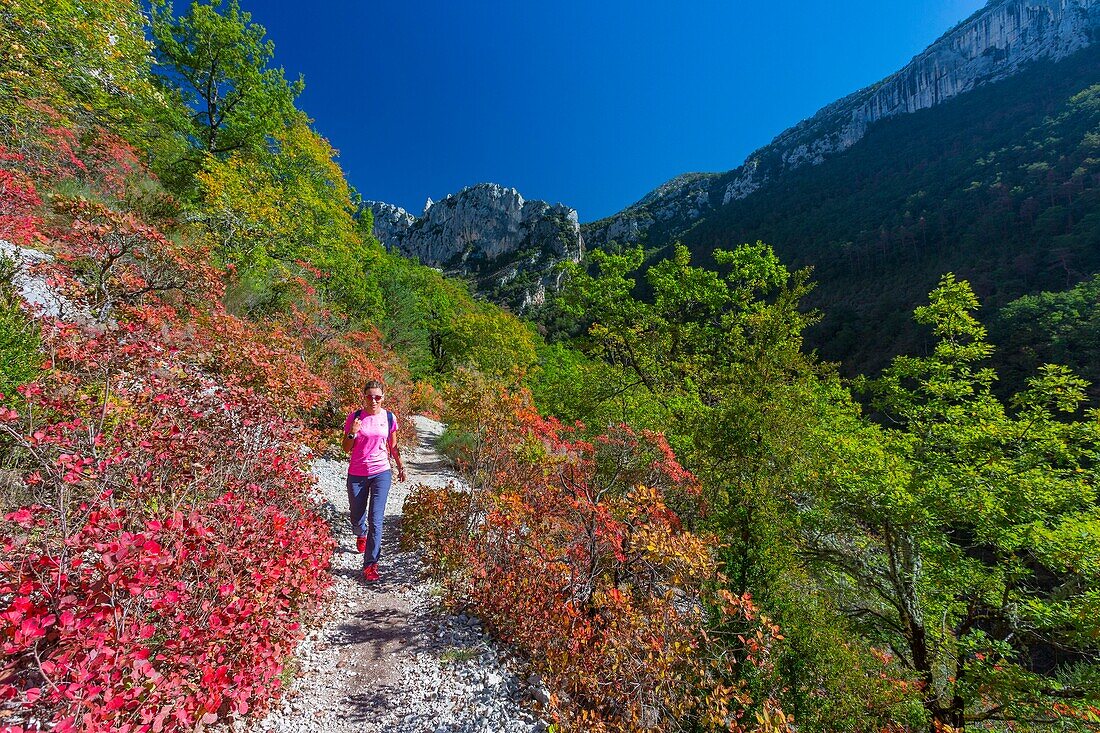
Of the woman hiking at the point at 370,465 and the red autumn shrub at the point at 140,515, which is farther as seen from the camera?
the woman hiking at the point at 370,465

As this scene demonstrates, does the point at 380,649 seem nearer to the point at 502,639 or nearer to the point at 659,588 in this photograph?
the point at 502,639

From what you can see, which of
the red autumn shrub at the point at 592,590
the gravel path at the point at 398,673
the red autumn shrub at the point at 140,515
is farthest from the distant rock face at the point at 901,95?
the gravel path at the point at 398,673

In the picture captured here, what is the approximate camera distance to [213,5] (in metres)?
12.1

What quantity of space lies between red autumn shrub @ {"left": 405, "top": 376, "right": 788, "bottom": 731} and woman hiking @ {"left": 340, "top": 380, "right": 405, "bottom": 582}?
3.13ft

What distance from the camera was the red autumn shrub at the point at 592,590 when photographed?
3480mm

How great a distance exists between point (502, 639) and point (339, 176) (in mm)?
19173

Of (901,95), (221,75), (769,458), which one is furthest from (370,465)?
(901,95)

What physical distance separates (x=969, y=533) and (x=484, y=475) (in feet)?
30.2

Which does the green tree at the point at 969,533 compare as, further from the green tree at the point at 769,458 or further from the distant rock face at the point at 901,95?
the distant rock face at the point at 901,95

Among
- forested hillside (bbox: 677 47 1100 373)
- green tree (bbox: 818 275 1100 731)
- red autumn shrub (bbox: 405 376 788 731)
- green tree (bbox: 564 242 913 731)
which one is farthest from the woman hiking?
forested hillside (bbox: 677 47 1100 373)

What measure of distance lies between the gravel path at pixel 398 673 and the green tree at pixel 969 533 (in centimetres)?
677

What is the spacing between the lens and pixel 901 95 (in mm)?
88500

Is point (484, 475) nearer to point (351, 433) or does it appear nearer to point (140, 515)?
point (351, 433)

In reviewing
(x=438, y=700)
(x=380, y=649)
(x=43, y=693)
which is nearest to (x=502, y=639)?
(x=438, y=700)
